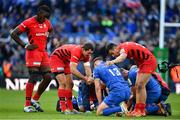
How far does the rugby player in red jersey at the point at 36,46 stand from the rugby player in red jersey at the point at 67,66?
396 mm

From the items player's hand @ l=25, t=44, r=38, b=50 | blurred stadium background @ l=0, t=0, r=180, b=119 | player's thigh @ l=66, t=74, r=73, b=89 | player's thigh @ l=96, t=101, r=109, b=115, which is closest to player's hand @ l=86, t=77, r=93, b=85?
player's thigh @ l=66, t=74, r=73, b=89

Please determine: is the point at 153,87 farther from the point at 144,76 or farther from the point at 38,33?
the point at 38,33

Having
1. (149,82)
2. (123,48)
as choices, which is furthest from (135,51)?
(149,82)

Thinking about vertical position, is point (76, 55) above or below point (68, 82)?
above

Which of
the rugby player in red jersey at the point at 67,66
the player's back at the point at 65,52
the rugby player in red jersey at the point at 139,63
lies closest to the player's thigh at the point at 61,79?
the rugby player in red jersey at the point at 67,66

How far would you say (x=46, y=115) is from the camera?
18.6m

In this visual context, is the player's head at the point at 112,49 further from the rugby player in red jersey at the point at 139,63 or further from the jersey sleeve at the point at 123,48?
the jersey sleeve at the point at 123,48

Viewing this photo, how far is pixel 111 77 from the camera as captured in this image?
18.7 meters

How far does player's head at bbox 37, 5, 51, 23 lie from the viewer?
20078mm

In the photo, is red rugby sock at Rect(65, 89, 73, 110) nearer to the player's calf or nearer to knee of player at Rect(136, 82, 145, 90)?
the player's calf

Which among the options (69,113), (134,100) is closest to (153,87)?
(134,100)

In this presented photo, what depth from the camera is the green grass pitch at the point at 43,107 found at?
17.9 meters

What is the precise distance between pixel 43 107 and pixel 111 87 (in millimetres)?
3698

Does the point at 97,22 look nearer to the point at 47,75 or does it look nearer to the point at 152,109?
the point at 47,75
